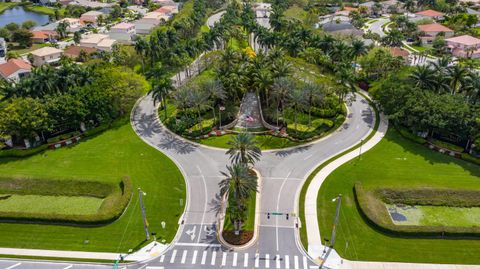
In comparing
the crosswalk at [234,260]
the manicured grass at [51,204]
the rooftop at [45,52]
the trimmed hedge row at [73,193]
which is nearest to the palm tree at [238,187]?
the crosswalk at [234,260]

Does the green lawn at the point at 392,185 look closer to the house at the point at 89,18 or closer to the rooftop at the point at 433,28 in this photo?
the rooftop at the point at 433,28

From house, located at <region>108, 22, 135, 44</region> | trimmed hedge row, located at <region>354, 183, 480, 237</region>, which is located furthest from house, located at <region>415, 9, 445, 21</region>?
trimmed hedge row, located at <region>354, 183, 480, 237</region>

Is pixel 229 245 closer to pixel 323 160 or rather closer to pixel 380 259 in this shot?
pixel 380 259

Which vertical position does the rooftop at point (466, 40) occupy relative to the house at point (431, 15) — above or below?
below

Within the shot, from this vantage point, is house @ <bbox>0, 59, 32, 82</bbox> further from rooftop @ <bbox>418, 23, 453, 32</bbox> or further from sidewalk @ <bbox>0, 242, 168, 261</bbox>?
rooftop @ <bbox>418, 23, 453, 32</bbox>

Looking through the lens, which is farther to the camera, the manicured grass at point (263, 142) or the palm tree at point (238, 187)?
Result: the manicured grass at point (263, 142)

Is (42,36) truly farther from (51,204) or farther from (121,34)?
(51,204)
